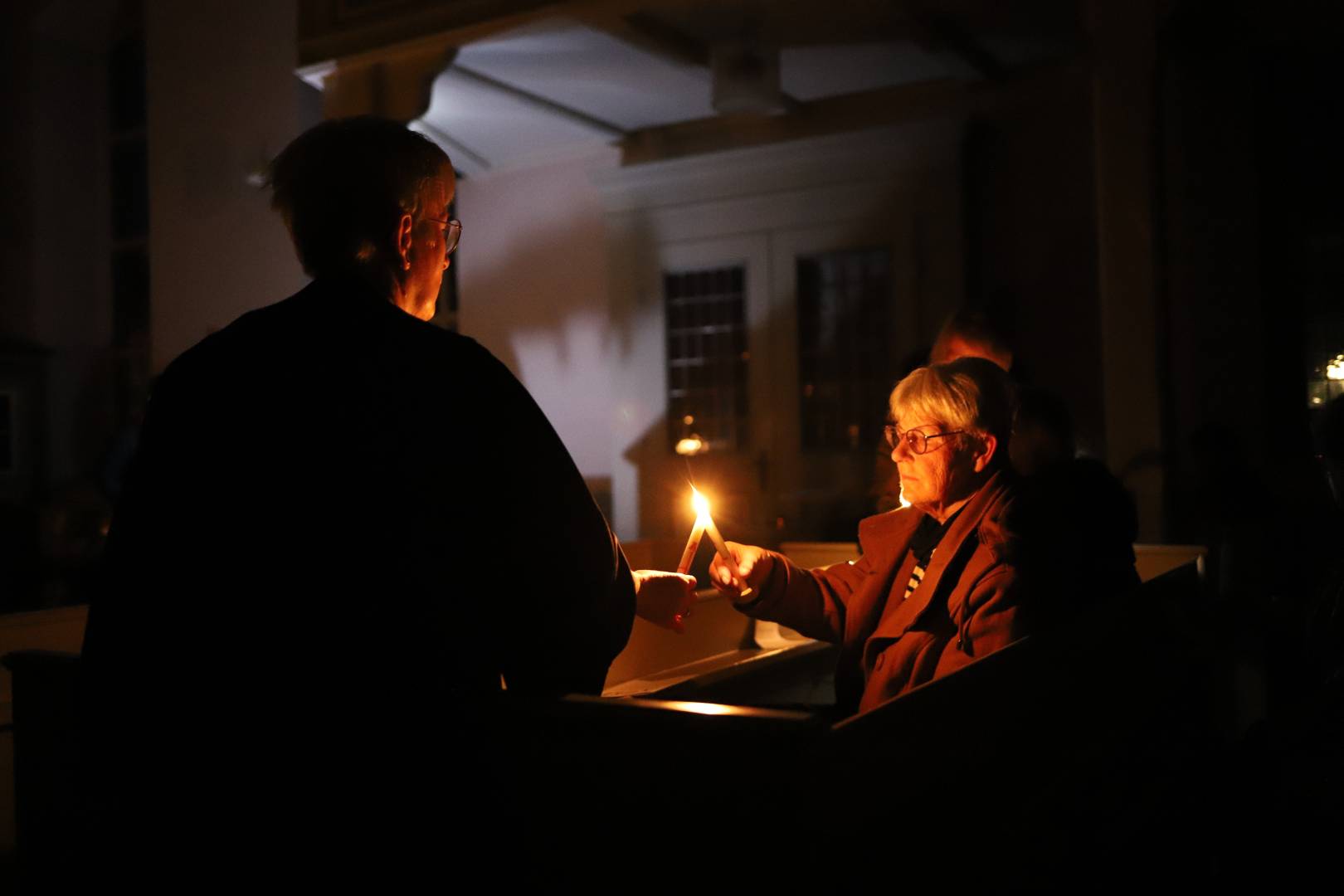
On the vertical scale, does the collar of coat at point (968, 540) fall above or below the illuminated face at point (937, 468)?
below

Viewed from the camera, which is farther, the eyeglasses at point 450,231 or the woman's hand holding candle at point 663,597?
the woman's hand holding candle at point 663,597

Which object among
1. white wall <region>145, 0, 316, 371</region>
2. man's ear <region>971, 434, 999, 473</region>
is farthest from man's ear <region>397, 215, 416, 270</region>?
white wall <region>145, 0, 316, 371</region>

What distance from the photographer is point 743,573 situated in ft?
8.15

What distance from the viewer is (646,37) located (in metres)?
6.85

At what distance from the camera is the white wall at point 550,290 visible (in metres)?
9.70

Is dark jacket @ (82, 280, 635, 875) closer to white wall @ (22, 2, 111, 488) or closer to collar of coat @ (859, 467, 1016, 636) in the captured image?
collar of coat @ (859, 467, 1016, 636)

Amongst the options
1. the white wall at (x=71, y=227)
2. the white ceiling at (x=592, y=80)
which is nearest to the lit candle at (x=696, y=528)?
the white ceiling at (x=592, y=80)

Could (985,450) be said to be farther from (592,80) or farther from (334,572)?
(592,80)

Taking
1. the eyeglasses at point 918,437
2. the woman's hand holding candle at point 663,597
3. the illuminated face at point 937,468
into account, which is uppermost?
the eyeglasses at point 918,437

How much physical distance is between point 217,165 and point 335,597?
965cm

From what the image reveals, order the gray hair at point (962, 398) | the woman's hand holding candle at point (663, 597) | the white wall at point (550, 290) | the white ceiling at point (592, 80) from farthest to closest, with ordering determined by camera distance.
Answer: the white wall at point (550, 290)
the white ceiling at point (592, 80)
the gray hair at point (962, 398)
the woman's hand holding candle at point (663, 597)

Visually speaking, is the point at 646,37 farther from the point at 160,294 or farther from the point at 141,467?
the point at 141,467

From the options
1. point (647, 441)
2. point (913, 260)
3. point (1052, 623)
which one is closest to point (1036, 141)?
point (913, 260)

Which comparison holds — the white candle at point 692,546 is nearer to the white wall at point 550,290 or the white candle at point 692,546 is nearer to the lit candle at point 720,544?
the lit candle at point 720,544
